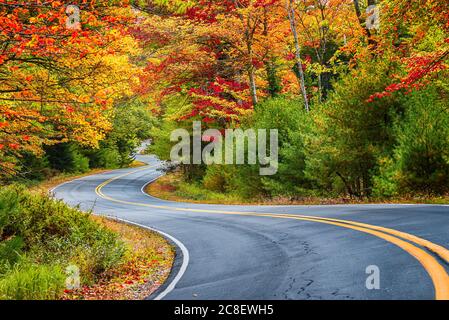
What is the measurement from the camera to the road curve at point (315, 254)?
6121 mm

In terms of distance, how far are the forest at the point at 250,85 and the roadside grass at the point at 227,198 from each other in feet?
1.63

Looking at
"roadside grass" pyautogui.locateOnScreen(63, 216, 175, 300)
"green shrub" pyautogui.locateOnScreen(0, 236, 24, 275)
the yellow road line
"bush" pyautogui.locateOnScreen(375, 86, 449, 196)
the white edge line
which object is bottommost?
"roadside grass" pyautogui.locateOnScreen(63, 216, 175, 300)

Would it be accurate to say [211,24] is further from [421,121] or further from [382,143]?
[421,121]

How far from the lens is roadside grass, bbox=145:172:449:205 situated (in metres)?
14.9

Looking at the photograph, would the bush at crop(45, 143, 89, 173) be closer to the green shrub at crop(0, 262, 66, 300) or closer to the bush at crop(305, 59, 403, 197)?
the bush at crop(305, 59, 403, 197)

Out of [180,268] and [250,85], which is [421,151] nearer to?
[180,268]

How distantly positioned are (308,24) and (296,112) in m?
13.6

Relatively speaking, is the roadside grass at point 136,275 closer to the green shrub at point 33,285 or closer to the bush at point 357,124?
the green shrub at point 33,285

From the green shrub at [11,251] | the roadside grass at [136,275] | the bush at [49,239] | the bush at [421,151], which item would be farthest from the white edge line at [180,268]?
the bush at [421,151]

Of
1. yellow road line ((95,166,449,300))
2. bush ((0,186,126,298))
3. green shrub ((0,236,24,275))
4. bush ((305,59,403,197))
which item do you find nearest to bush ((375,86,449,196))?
bush ((305,59,403,197))

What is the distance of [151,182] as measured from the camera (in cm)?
4334

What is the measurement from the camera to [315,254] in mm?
8367

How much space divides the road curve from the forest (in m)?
3.10
